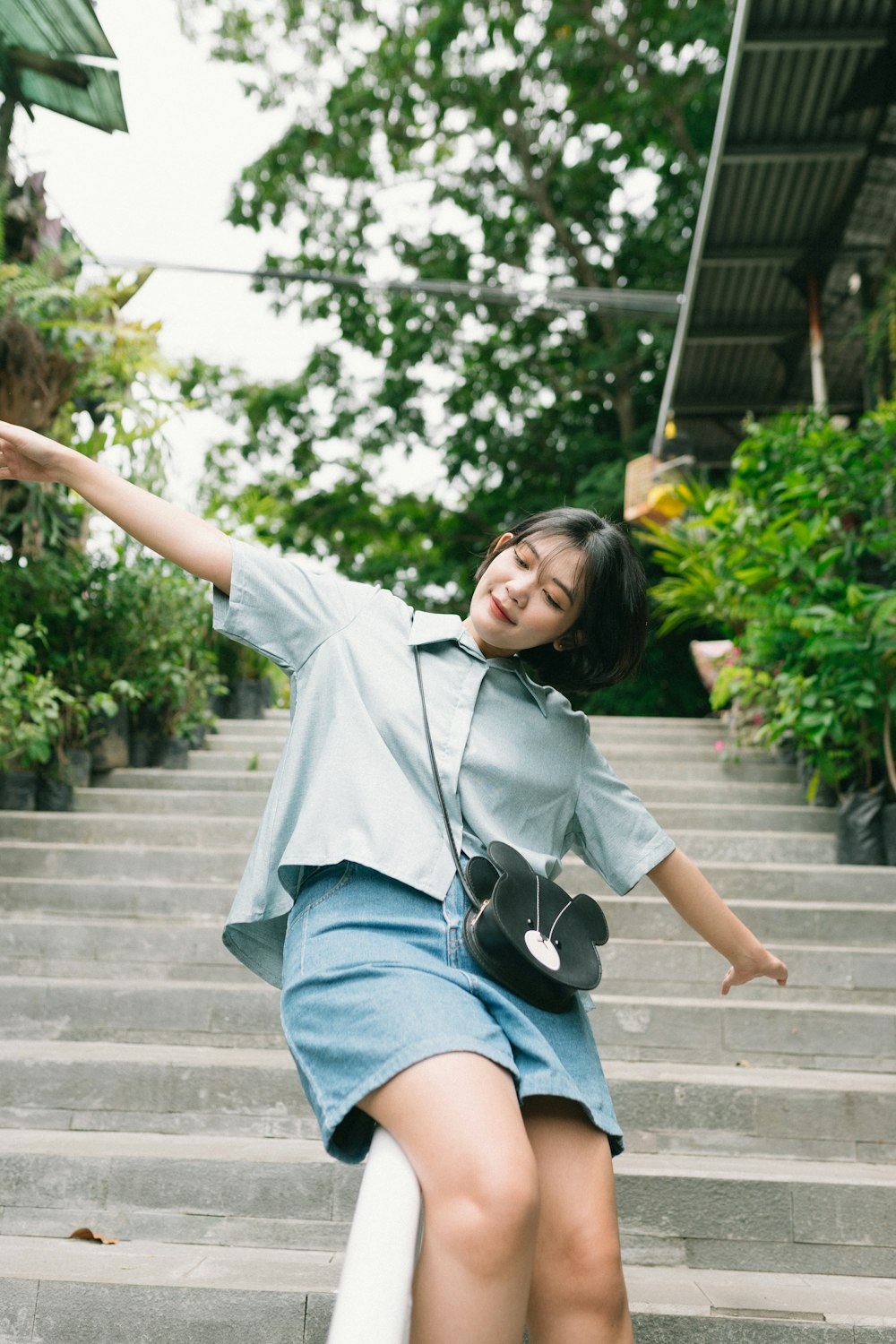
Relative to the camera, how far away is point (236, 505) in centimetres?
737

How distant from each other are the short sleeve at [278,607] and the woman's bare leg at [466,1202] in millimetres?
560

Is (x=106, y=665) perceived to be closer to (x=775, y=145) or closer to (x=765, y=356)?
(x=775, y=145)

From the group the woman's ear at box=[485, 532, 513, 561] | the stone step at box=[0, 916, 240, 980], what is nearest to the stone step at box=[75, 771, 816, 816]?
the stone step at box=[0, 916, 240, 980]

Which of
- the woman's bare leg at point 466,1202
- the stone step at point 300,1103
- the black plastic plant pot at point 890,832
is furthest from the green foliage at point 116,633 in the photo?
the woman's bare leg at point 466,1202

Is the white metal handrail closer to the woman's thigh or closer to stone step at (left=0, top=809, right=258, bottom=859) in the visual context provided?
the woman's thigh

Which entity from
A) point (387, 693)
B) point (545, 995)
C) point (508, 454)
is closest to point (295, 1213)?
point (545, 995)

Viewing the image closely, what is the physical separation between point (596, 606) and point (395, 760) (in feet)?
1.20

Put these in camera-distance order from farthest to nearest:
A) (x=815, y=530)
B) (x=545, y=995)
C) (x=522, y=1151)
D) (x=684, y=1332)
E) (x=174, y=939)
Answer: (x=815, y=530)
(x=174, y=939)
(x=684, y=1332)
(x=545, y=995)
(x=522, y=1151)

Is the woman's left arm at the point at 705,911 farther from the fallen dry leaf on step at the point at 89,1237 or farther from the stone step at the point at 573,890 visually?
the stone step at the point at 573,890

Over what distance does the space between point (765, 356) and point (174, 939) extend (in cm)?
580

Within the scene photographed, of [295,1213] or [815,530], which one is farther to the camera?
[815,530]

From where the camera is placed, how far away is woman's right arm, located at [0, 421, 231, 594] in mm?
1451

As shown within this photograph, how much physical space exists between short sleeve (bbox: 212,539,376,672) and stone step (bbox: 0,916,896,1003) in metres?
1.94

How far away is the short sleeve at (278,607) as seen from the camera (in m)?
1.45
